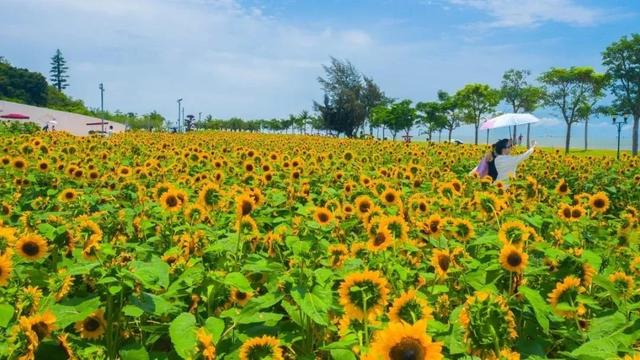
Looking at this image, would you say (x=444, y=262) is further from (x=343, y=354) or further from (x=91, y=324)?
(x=91, y=324)

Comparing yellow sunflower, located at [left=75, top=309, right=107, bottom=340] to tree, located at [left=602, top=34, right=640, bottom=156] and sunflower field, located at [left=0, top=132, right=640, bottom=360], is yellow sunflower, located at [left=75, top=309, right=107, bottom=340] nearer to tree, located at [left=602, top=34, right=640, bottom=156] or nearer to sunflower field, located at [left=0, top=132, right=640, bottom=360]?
sunflower field, located at [left=0, top=132, right=640, bottom=360]

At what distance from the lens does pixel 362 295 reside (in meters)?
1.96

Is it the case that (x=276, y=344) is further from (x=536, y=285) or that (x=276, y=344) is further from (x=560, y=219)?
(x=560, y=219)

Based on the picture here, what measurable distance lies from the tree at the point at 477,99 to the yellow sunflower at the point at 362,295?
7584cm

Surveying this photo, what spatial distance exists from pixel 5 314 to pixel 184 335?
2.21 feet

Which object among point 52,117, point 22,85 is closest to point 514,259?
point 52,117

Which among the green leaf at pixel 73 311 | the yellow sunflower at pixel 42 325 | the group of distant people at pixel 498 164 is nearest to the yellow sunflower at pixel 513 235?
the green leaf at pixel 73 311

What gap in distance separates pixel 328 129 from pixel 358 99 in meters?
5.23

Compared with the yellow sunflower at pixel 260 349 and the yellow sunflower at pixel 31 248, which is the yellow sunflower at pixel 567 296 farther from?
the yellow sunflower at pixel 31 248

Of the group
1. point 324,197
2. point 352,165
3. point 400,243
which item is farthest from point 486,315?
point 352,165

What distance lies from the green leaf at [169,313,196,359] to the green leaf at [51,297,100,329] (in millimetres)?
375

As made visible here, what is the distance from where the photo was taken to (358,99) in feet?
203

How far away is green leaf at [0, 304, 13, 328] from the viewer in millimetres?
2047

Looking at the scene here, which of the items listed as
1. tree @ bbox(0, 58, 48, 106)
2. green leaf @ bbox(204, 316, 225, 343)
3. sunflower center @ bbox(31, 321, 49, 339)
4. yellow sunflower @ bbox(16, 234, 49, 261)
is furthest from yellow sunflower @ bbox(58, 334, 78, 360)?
tree @ bbox(0, 58, 48, 106)
